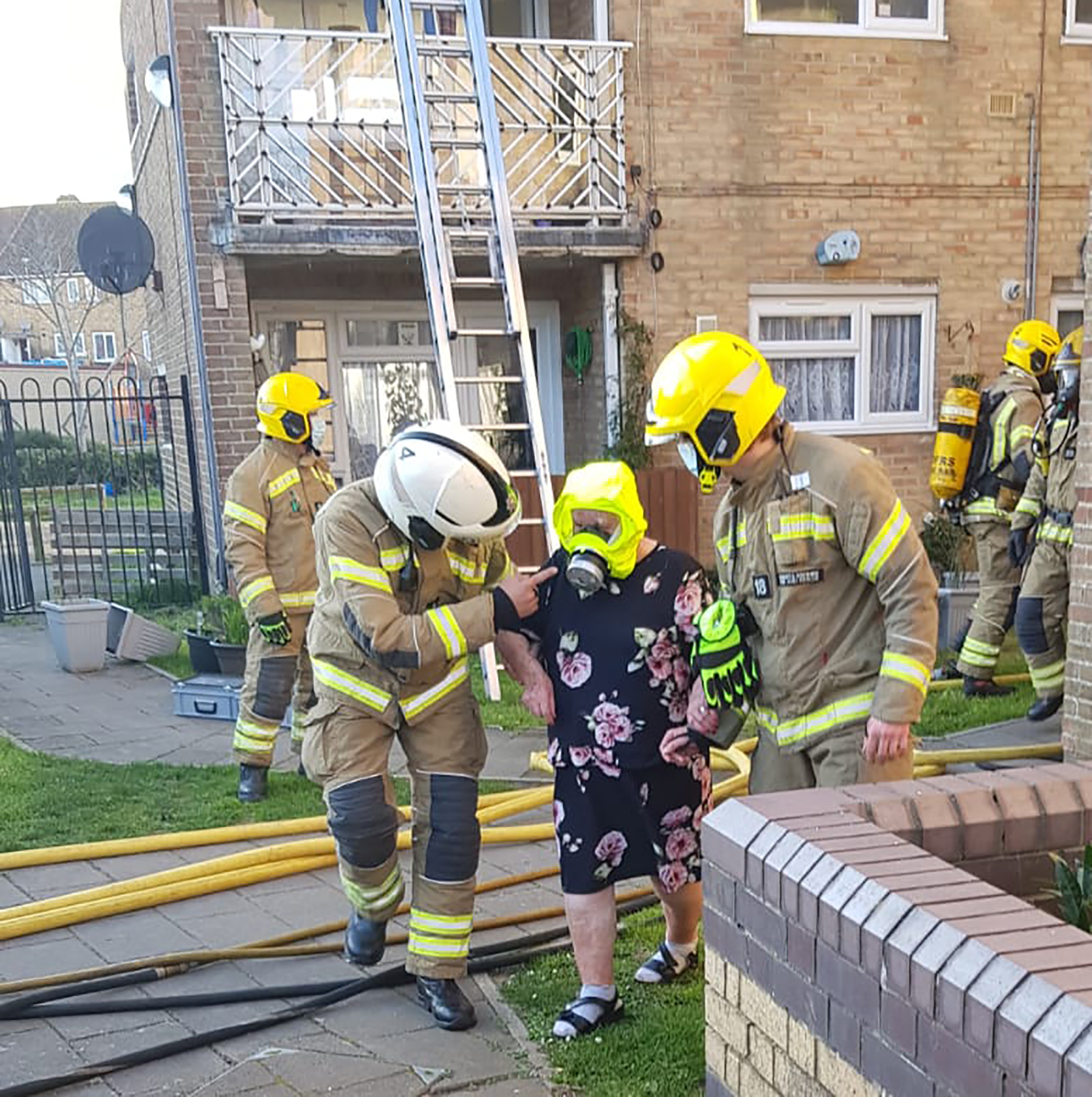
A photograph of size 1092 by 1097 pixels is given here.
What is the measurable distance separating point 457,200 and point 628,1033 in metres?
7.26

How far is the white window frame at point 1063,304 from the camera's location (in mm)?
10453

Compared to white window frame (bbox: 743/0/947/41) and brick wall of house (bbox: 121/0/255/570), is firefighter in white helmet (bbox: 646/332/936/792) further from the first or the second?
white window frame (bbox: 743/0/947/41)

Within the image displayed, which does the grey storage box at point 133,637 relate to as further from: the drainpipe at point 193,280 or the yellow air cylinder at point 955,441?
the yellow air cylinder at point 955,441

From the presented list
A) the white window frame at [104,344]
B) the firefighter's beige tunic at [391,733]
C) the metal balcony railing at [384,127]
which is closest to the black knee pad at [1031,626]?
the firefighter's beige tunic at [391,733]

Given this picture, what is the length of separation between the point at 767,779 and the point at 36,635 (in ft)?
28.4

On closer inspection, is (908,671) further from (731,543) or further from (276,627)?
(276,627)

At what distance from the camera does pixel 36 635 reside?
9.86 metres

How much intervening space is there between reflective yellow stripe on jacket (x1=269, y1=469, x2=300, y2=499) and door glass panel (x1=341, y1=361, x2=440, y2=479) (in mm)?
5166

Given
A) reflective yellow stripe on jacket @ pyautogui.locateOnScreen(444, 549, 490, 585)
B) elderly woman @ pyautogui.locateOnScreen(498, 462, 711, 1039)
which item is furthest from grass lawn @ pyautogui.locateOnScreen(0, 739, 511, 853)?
elderly woman @ pyautogui.locateOnScreen(498, 462, 711, 1039)

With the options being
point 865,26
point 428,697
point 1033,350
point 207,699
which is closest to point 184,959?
point 428,697

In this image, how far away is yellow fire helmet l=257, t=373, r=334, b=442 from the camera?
5418 millimetres

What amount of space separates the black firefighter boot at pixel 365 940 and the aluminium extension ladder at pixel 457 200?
10.6 ft

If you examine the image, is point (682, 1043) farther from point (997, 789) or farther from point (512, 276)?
point (512, 276)

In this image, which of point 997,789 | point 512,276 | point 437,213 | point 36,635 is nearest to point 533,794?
point 997,789
